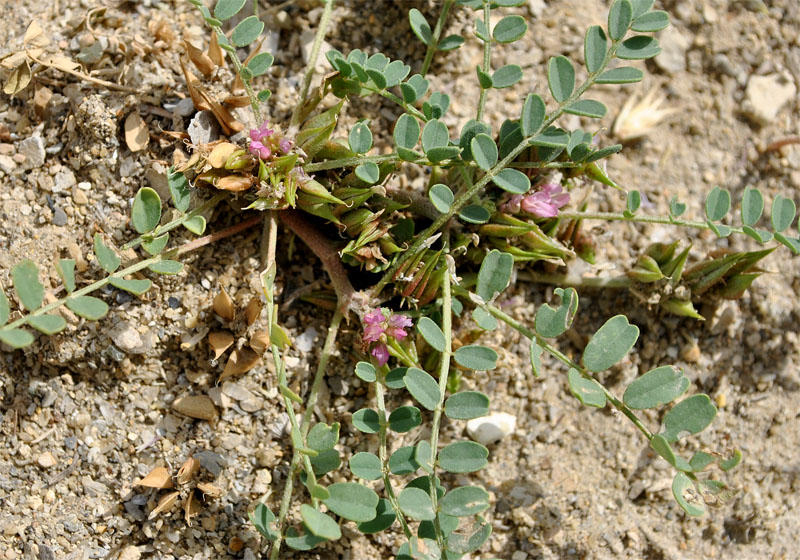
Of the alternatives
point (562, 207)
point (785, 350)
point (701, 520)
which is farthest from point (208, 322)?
point (785, 350)

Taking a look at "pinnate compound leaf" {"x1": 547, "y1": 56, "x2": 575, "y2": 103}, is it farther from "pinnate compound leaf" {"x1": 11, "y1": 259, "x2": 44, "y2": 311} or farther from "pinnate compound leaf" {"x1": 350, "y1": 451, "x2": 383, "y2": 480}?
"pinnate compound leaf" {"x1": 11, "y1": 259, "x2": 44, "y2": 311}

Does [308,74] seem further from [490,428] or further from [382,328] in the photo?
[490,428]

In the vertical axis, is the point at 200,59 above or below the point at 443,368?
above

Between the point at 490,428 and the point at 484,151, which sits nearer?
the point at 484,151

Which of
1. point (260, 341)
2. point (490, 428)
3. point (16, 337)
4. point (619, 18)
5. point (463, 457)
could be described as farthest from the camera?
point (490, 428)

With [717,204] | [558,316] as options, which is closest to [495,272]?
[558,316]

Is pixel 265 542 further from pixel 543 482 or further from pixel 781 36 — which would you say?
pixel 781 36
